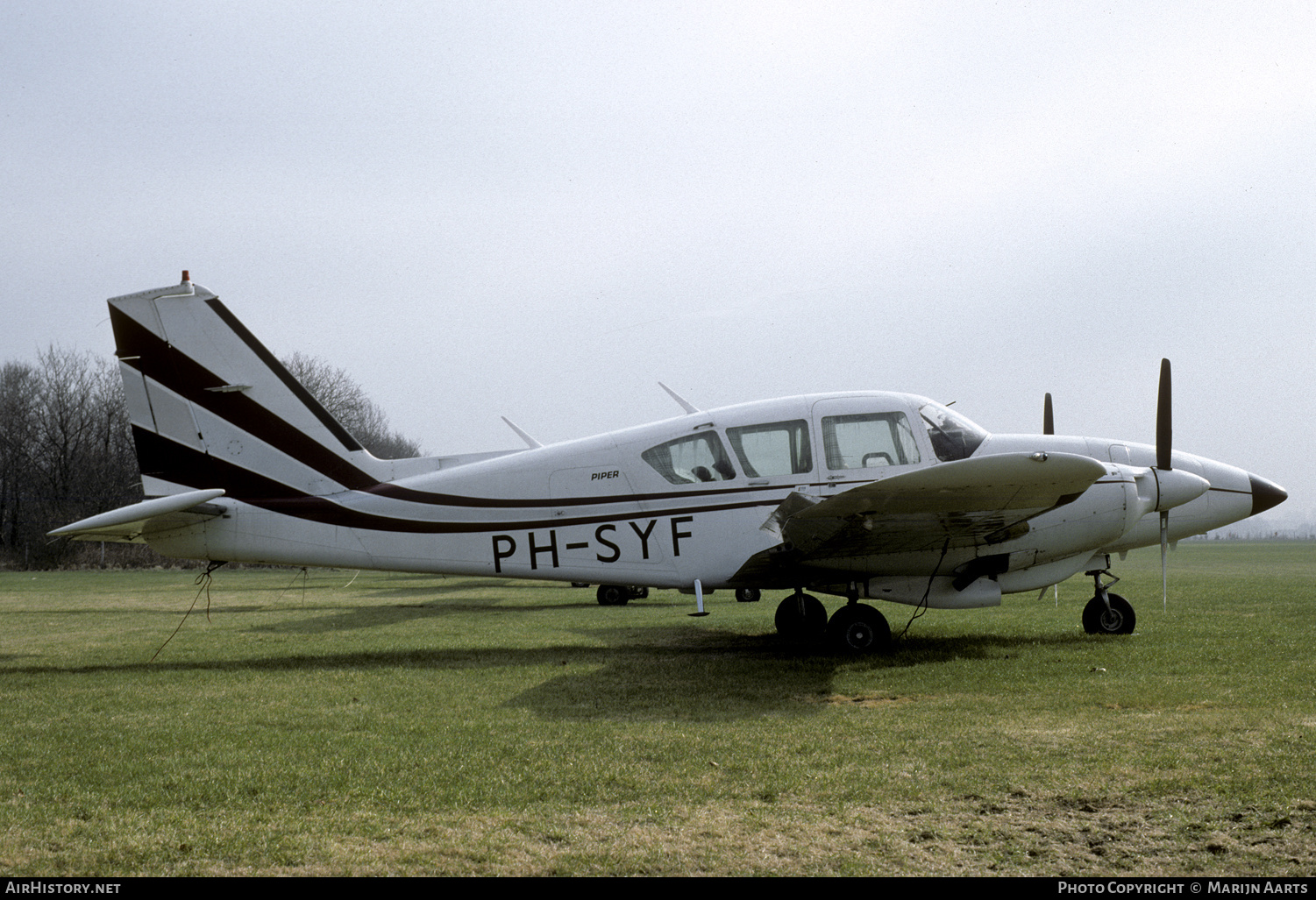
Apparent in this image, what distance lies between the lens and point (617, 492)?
9.48 m

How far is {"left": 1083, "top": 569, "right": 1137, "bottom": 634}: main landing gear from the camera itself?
32.0 ft

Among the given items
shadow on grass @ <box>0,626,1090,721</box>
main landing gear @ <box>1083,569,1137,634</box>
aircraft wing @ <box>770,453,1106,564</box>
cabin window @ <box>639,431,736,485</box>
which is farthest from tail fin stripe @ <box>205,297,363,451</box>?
main landing gear @ <box>1083,569,1137,634</box>

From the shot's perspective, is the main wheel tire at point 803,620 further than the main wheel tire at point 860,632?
Yes

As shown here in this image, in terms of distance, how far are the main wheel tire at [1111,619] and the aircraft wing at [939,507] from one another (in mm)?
1936

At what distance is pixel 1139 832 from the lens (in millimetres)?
3539

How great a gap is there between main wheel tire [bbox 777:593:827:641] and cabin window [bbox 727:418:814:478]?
1.93 m

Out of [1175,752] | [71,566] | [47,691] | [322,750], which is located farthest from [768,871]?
[71,566]

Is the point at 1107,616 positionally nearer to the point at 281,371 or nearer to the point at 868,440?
the point at 868,440

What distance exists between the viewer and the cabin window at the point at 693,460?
30.6 ft

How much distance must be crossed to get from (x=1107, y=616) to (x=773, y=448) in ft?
13.5

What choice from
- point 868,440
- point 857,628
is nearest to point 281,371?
point 868,440

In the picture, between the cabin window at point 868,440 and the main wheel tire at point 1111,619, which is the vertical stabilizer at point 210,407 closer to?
the cabin window at point 868,440

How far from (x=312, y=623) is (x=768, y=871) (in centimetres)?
1187

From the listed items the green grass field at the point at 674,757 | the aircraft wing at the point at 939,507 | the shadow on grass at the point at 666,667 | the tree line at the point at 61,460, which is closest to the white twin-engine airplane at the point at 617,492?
the aircraft wing at the point at 939,507
